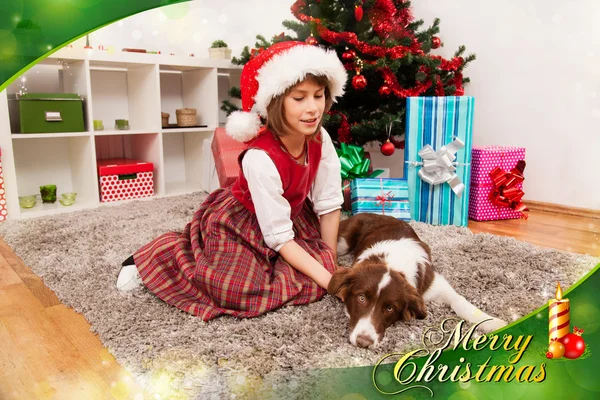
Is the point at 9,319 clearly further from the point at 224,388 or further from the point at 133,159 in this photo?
the point at 133,159

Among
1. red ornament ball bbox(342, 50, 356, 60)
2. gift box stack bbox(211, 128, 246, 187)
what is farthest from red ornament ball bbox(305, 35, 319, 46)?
gift box stack bbox(211, 128, 246, 187)

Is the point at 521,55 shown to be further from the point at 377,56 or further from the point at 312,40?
the point at 312,40

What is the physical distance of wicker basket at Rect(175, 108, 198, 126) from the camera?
8.16 ft

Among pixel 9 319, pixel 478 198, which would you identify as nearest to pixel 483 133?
pixel 478 198

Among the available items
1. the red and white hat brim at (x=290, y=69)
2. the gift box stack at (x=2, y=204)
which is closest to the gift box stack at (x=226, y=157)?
the gift box stack at (x=2, y=204)

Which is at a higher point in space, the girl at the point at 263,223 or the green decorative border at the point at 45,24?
the green decorative border at the point at 45,24

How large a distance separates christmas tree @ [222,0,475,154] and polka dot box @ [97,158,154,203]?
0.90 meters

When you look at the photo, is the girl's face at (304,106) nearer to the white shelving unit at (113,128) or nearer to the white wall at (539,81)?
the white wall at (539,81)

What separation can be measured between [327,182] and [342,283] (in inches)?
15.4

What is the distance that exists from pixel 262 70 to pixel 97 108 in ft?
5.65

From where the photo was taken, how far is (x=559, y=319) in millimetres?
588

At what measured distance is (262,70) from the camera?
1074 mm

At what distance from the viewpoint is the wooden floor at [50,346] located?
2.53 feet

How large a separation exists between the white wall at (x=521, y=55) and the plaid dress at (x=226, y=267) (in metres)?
0.46
